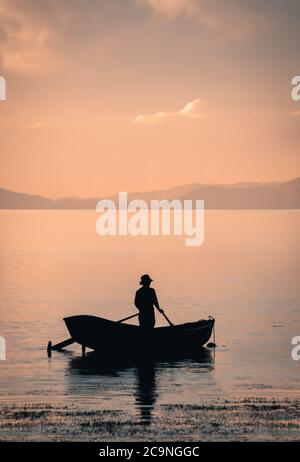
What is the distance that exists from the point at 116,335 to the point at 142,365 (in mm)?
1884

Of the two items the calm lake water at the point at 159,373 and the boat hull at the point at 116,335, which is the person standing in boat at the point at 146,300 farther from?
the calm lake water at the point at 159,373

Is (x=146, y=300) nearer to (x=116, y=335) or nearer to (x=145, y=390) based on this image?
(x=116, y=335)

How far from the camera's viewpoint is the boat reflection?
91.8ft

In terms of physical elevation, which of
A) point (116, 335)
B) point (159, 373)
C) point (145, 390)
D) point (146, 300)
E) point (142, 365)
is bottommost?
point (145, 390)

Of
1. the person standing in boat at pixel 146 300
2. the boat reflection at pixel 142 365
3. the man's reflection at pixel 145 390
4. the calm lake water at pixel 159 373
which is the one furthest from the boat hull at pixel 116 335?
the man's reflection at pixel 145 390

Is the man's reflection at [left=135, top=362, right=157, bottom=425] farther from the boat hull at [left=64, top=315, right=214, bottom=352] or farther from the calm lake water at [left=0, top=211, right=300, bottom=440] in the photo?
the boat hull at [left=64, top=315, right=214, bottom=352]

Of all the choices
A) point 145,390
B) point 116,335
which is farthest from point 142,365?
point 145,390

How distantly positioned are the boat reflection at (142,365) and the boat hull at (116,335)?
1.41 ft

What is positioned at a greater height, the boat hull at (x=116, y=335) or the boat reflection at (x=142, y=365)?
the boat hull at (x=116, y=335)

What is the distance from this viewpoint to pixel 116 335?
108 feet

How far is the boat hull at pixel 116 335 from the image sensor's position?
32938 millimetres

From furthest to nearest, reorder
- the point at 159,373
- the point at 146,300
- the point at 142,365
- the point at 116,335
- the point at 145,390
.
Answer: the point at 116,335 < the point at 146,300 < the point at 142,365 < the point at 159,373 < the point at 145,390

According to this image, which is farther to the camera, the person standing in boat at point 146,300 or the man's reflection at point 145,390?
the person standing in boat at point 146,300

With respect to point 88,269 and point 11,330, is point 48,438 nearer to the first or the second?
point 11,330
